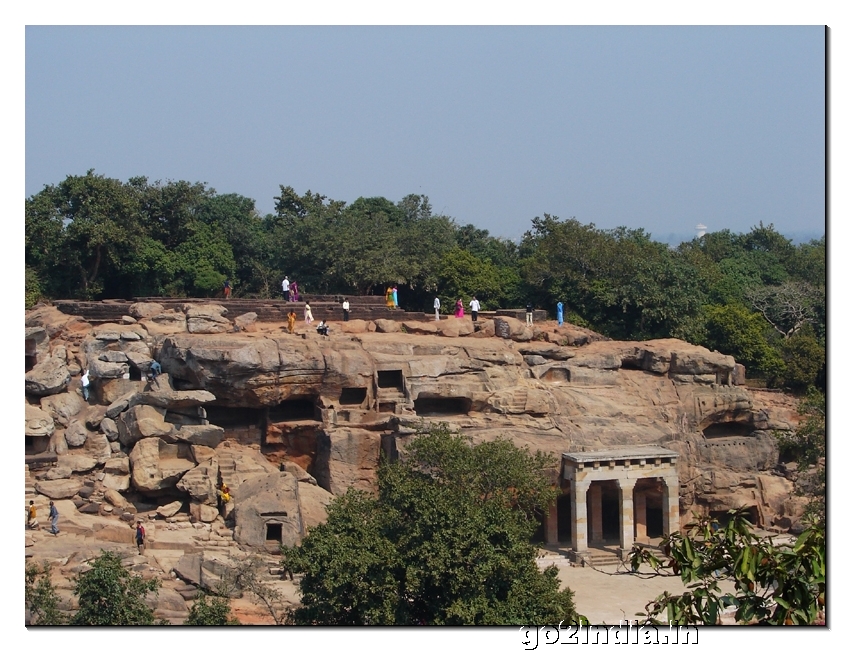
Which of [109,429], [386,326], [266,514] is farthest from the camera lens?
[386,326]

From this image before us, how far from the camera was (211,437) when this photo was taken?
29.1m

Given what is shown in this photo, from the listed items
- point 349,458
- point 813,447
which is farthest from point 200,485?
point 813,447

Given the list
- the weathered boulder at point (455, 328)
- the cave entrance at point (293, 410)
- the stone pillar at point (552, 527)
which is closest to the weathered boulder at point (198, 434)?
the cave entrance at point (293, 410)

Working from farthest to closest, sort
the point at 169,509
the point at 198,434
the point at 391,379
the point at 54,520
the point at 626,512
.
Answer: the point at 391,379, the point at 626,512, the point at 198,434, the point at 169,509, the point at 54,520

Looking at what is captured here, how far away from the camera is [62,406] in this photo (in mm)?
29422

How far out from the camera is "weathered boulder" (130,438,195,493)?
27.8 metres

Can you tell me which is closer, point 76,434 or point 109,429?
point 76,434

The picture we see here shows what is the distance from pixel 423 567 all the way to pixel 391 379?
10.9m

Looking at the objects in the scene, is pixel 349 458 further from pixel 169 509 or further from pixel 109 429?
pixel 109 429

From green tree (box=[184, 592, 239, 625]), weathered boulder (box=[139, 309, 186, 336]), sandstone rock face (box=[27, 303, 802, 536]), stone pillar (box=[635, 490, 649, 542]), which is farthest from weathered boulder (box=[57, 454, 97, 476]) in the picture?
stone pillar (box=[635, 490, 649, 542])

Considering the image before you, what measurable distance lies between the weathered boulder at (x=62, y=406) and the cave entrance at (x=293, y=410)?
5158mm

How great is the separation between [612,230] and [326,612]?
3436cm

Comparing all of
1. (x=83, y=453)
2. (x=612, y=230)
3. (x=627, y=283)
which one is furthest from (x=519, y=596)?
(x=612, y=230)

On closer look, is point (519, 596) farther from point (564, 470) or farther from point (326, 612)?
point (564, 470)
